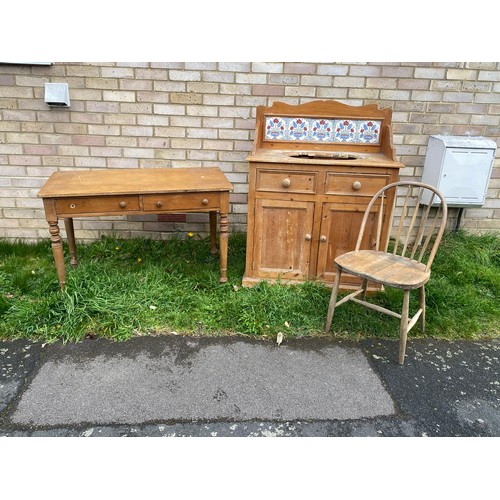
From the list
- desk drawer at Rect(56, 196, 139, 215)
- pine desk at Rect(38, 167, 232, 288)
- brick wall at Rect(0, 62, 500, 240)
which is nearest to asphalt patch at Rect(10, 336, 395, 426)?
pine desk at Rect(38, 167, 232, 288)

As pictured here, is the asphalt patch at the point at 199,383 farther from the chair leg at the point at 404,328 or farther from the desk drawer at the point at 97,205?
the desk drawer at the point at 97,205

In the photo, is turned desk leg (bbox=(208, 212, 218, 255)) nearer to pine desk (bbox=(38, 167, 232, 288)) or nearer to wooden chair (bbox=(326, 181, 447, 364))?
pine desk (bbox=(38, 167, 232, 288))

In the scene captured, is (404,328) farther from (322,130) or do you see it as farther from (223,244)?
(322,130)

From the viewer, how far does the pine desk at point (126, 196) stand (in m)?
3.15

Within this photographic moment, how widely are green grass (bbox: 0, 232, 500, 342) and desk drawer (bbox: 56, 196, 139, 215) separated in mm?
Result: 582

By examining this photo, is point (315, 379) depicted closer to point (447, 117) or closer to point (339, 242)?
point (339, 242)

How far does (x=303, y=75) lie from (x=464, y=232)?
7.30 feet

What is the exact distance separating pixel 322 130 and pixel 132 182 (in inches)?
65.5

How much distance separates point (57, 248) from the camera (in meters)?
3.27

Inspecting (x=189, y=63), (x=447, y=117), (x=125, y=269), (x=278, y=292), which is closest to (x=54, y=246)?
(x=125, y=269)

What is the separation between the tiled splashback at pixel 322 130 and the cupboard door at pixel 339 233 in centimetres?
75

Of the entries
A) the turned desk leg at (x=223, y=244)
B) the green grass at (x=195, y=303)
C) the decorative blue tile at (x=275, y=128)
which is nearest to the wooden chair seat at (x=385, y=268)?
the green grass at (x=195, y=303)

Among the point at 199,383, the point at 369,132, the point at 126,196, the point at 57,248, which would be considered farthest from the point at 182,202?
the point at 369,132

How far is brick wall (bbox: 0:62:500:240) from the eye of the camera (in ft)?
12.9
